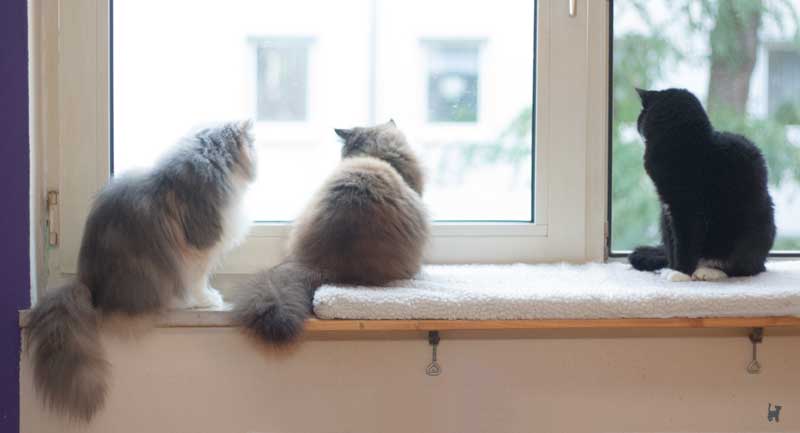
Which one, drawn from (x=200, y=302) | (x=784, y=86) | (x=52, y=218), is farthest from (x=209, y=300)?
(x=784, y=86)

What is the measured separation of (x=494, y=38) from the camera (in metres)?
1.95

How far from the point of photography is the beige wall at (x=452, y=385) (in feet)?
5.20

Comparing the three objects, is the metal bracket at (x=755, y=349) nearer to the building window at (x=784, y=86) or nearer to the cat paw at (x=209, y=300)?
the building window at (x=784, y=86)

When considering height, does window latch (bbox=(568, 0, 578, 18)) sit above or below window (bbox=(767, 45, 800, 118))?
above

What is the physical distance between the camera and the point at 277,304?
1.46 m

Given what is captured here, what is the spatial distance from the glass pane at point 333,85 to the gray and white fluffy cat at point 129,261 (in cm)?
33

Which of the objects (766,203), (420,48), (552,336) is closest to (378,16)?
(420,48)

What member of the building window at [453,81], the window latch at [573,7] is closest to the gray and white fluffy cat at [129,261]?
the building window at [453,81]

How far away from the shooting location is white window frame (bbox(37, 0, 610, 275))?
1.80 metres

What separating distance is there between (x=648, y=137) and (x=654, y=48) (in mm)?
349

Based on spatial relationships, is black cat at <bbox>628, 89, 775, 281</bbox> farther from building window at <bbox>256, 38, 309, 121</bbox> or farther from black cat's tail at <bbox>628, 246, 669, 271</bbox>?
building window at <bbox>256, 38, 309, 121</bbox>

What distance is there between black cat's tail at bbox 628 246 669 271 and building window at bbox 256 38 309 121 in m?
0.90

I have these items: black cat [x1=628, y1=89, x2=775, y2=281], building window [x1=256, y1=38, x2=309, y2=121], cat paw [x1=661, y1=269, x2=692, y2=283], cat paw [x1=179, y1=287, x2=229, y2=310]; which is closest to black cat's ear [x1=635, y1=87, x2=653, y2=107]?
black cat [x1=628, y1=89, x2=775, y2=281]

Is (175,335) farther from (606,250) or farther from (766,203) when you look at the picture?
(766,203)
